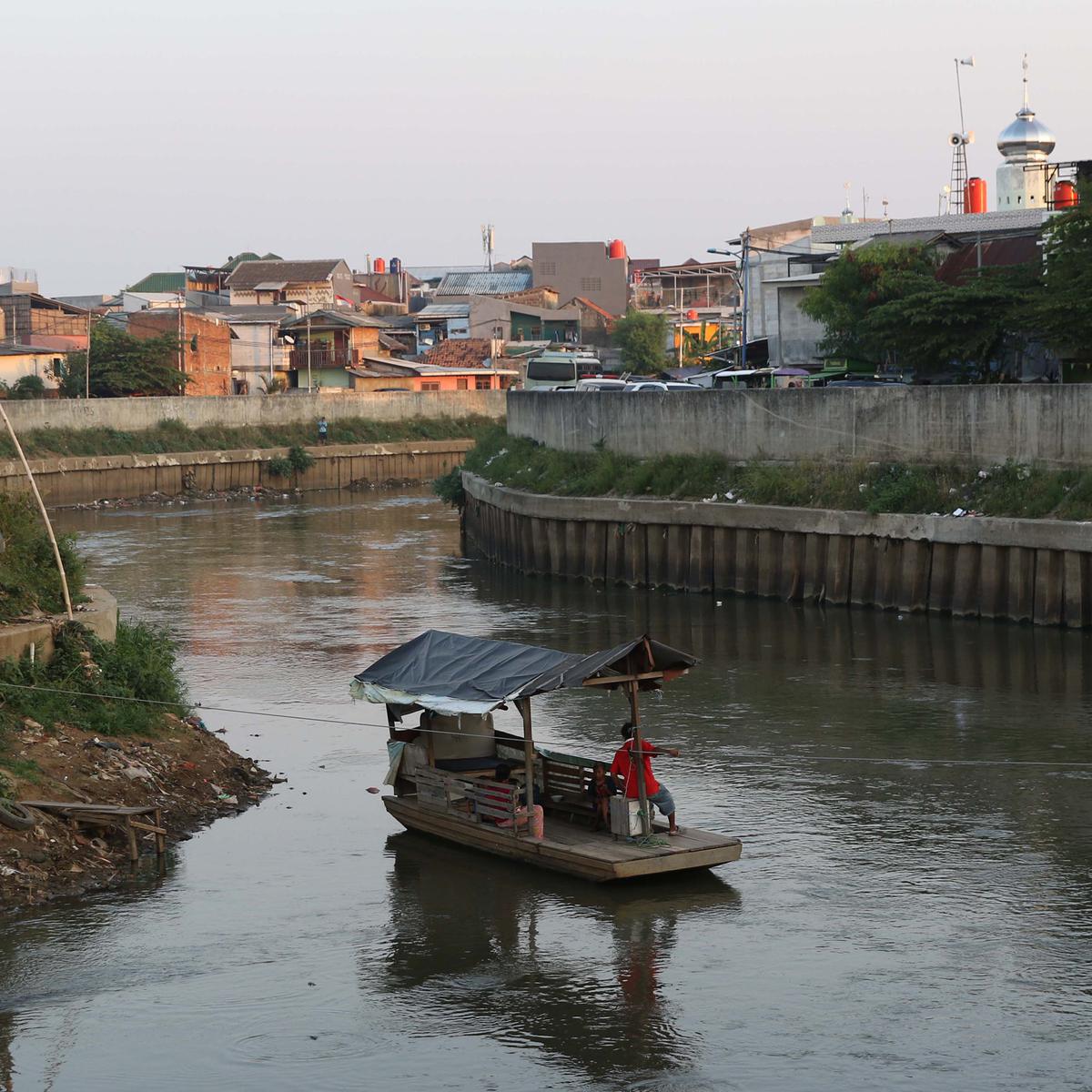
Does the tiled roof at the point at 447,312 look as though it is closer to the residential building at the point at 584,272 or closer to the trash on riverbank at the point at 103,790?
the residential building at the point at 584,272

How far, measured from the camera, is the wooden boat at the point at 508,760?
17.9 m

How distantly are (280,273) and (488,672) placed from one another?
103m

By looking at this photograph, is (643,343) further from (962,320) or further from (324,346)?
(962,320)

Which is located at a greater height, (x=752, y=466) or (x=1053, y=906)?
(x=752, y=466)

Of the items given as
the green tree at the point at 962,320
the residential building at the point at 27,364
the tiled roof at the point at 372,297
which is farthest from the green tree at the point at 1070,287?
the tiled roof at the point at 372,297

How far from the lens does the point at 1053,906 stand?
17641mm

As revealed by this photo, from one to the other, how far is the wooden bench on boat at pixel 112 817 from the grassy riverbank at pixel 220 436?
51.5 meters

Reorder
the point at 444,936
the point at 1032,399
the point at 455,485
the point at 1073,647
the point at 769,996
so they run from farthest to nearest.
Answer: the point at 455,485, the point at 1032,399, the point at 1073,647, the point at 444,936, the point at 769,996

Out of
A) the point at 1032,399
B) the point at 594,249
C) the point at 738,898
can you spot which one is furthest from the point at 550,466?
the point at 594,249

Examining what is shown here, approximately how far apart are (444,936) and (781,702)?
12860 mm

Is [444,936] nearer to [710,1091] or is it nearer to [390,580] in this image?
[710,1091]

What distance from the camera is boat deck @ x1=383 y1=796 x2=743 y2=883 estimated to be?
57.3ft

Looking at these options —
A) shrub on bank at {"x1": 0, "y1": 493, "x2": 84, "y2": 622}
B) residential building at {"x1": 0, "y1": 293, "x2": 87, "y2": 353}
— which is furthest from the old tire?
residential building at {"x1": 0, "y1": 293, "x2": 87, "y2": 353}

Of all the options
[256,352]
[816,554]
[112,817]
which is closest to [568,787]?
[112,817]
